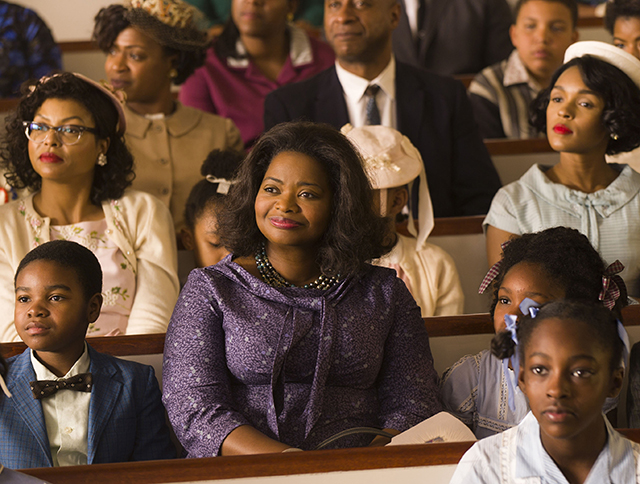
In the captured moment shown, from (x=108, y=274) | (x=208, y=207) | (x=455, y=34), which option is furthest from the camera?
(x=455, y=34)

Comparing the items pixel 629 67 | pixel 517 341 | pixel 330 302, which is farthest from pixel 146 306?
pixel 629 67

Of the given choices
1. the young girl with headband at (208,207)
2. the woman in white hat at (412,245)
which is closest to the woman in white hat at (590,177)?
the woman in white hat at (412,245)

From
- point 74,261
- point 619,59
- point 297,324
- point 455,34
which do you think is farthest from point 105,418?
point 455,34

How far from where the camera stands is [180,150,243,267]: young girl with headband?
2230 millimetres

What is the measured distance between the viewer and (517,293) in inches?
59.1

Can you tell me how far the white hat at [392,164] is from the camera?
2.09 m

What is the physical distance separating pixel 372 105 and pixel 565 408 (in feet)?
5.60

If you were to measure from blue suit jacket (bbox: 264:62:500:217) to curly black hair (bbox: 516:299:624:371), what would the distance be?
4.49ft

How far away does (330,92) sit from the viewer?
8.78 feet

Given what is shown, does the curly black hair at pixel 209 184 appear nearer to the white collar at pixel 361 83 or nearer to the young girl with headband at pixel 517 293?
the white collar at pixel 361 83

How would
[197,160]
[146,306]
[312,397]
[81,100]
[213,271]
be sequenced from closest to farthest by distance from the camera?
1. [312,397]
2. [213,271]
3. [146,306]
4. [81,100]
5. [197,160]

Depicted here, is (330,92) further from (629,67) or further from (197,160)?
(629,67)

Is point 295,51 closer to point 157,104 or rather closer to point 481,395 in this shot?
point 157,104

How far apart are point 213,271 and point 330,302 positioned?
0.81 ft
